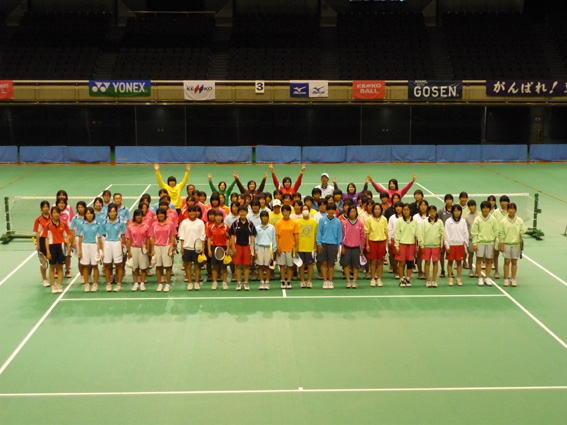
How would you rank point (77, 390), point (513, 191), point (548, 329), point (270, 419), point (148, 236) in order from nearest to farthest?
point (270, 419) < point (77, 390) < point (548, 329) < point (148, 236) < point (513, 191)

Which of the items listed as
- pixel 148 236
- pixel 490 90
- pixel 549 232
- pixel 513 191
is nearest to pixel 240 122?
pixel 490 90

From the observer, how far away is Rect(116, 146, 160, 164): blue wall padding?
37.0 m

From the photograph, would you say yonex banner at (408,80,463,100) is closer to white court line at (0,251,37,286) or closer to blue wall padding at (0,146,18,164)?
blue wall padding at (0,146,18,164)

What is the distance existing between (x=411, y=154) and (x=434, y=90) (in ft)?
13.5

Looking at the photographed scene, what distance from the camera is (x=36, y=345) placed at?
12.5 m

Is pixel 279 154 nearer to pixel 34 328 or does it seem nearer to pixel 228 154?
pixel 228 154

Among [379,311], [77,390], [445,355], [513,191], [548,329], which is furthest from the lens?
[513,191]

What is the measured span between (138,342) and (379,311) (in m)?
4.81

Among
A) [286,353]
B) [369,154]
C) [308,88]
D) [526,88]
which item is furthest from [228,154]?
[286,353]

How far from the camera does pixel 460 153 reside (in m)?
37.5

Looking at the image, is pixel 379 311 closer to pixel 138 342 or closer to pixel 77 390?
pixel 138 342

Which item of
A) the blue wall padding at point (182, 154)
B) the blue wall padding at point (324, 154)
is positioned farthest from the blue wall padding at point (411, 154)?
Answer: the blue wall padding at point (182, 154)

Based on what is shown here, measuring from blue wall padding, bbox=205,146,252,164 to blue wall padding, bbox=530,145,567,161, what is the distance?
49.7 feet

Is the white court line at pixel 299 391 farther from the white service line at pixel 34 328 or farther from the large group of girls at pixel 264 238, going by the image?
the large group of girls at pixel 264 238
